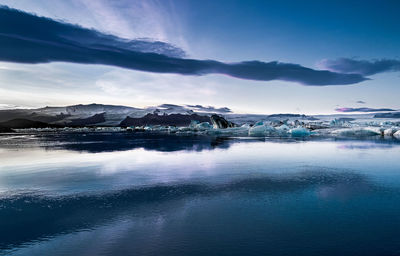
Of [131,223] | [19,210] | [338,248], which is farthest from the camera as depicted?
[19,210]

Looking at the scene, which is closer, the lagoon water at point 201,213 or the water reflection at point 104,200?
the lagoon water at point 201,213

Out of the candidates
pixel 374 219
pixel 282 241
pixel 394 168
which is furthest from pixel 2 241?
pixel 394 168

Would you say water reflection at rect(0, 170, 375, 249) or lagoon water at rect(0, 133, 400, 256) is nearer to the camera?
lagoon water at rect(0, 133, 400, 256)

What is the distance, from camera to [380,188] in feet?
39.3

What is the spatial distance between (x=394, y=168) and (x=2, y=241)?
19.9 m

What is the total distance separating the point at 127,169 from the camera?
17.4 m

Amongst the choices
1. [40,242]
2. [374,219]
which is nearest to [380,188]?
[374,219]

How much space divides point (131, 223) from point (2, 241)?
317 cm

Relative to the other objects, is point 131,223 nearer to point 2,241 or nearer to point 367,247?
point 2,241

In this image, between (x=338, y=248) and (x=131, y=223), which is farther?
(x=131, y=223)

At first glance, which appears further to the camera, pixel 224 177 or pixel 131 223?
pixel 224 177

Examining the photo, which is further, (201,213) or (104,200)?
(104,200)

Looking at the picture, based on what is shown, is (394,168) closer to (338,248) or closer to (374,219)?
(374,219)

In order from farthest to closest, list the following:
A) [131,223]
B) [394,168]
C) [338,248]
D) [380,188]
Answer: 1. [394,168]
2. [380,188]
3. [131,223]
4. [338,248]
